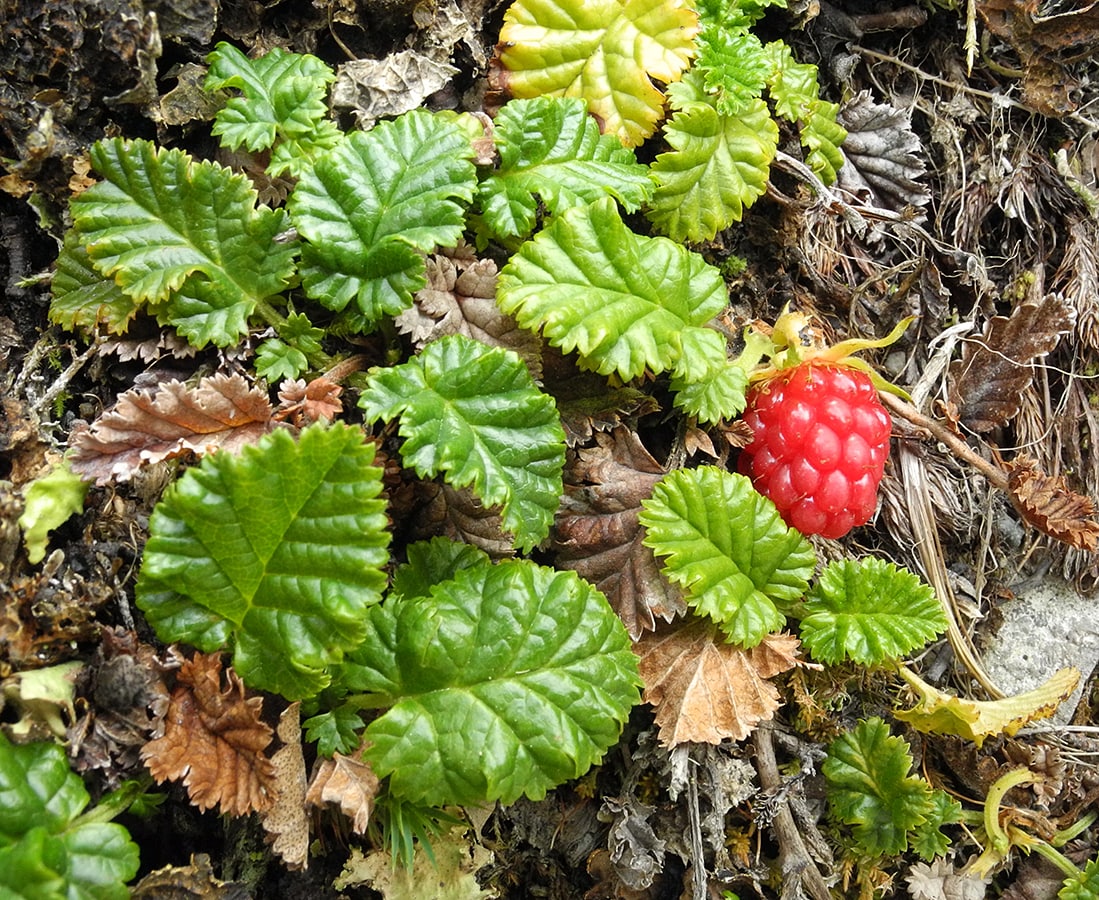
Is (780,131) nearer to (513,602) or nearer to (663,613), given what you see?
(663,613)

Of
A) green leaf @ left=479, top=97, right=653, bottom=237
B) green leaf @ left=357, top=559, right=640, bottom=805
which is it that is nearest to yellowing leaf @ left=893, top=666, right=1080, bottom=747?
green leaf @ left=357, top=559, right=640, bottom=805

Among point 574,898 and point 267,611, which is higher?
point 267,611

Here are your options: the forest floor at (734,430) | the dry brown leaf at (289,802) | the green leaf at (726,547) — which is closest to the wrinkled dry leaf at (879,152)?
the forest floor at (734,430)

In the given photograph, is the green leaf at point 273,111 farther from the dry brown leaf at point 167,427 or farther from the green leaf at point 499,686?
the green leaf at point 499,686

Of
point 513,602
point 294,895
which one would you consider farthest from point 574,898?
point 513,602

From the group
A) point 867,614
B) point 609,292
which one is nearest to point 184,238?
point 609,292

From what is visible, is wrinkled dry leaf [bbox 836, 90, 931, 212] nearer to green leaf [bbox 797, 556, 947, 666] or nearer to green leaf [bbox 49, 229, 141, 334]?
green leaf [bbox 797, 556, 947, 666]
